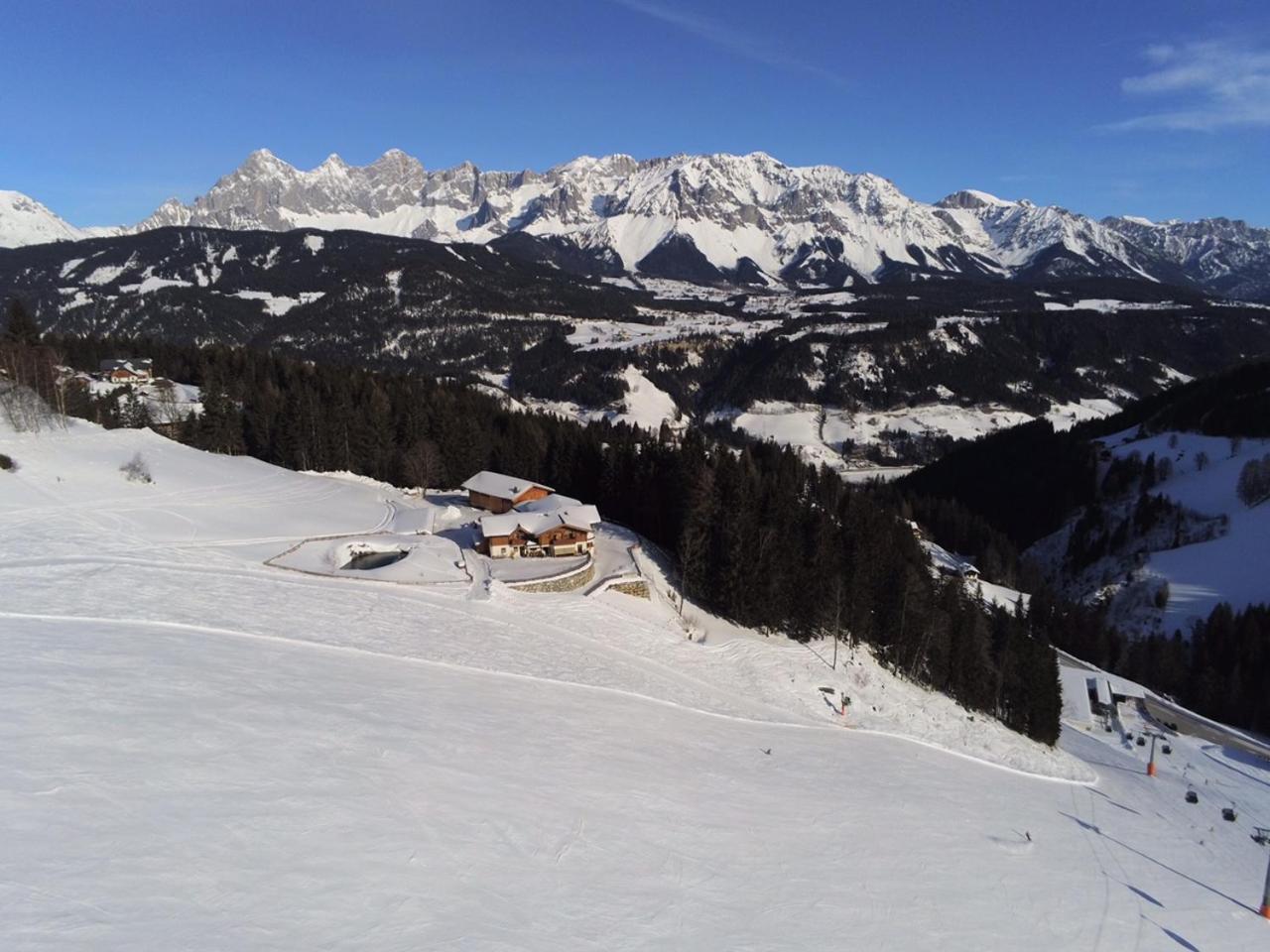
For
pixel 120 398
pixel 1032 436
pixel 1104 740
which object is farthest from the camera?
pixel 1032 436

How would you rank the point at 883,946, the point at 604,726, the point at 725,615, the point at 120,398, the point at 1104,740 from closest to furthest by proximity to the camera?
1. the point at 883,946
2. the point at 604,726
3. the point at 725,615
4. the point at 1104,740
5. the point at 120,398

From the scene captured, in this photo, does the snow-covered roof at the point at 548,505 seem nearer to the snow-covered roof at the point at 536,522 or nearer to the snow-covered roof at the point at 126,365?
the snow-covered roof at the point at 536,522

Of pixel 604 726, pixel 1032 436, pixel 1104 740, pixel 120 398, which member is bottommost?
pixel 1104 740

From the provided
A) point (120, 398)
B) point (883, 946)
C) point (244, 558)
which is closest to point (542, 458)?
point (244, 558)

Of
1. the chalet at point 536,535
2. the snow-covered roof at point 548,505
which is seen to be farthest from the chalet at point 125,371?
the chalet at point 536,535

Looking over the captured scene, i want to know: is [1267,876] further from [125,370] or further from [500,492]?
[125,370]

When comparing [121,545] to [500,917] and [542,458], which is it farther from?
[542,458]

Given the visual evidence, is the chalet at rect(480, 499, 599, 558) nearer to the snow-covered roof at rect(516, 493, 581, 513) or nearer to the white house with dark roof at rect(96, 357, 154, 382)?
the snow-covered roof at rect(516, 493, 581, 513)
